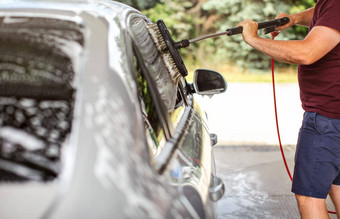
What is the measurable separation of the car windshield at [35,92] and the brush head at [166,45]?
822 millimetres

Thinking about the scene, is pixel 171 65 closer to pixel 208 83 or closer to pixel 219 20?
pixel 208 83

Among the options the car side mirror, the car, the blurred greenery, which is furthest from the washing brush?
the blurred greenery

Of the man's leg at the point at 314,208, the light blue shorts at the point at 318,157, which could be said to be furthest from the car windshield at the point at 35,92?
the man's leg at the point at 314,208

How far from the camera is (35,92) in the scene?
1418 mm

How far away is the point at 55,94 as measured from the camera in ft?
4.61

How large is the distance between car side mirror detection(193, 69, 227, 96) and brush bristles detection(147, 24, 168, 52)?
2.81 ft

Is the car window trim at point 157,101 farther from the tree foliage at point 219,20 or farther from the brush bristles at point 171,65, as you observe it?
the tree foliage at point 219,20

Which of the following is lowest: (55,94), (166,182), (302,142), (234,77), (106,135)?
(234,77)

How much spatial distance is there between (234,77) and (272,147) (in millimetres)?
8795

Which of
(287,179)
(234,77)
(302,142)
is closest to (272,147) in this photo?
(287,179)

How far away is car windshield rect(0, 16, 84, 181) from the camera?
4.11ft

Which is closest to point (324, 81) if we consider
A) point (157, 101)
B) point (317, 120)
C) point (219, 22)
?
point (317, 120)

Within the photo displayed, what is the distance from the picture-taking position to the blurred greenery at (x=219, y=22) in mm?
15023

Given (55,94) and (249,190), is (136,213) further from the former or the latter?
(249,190)
